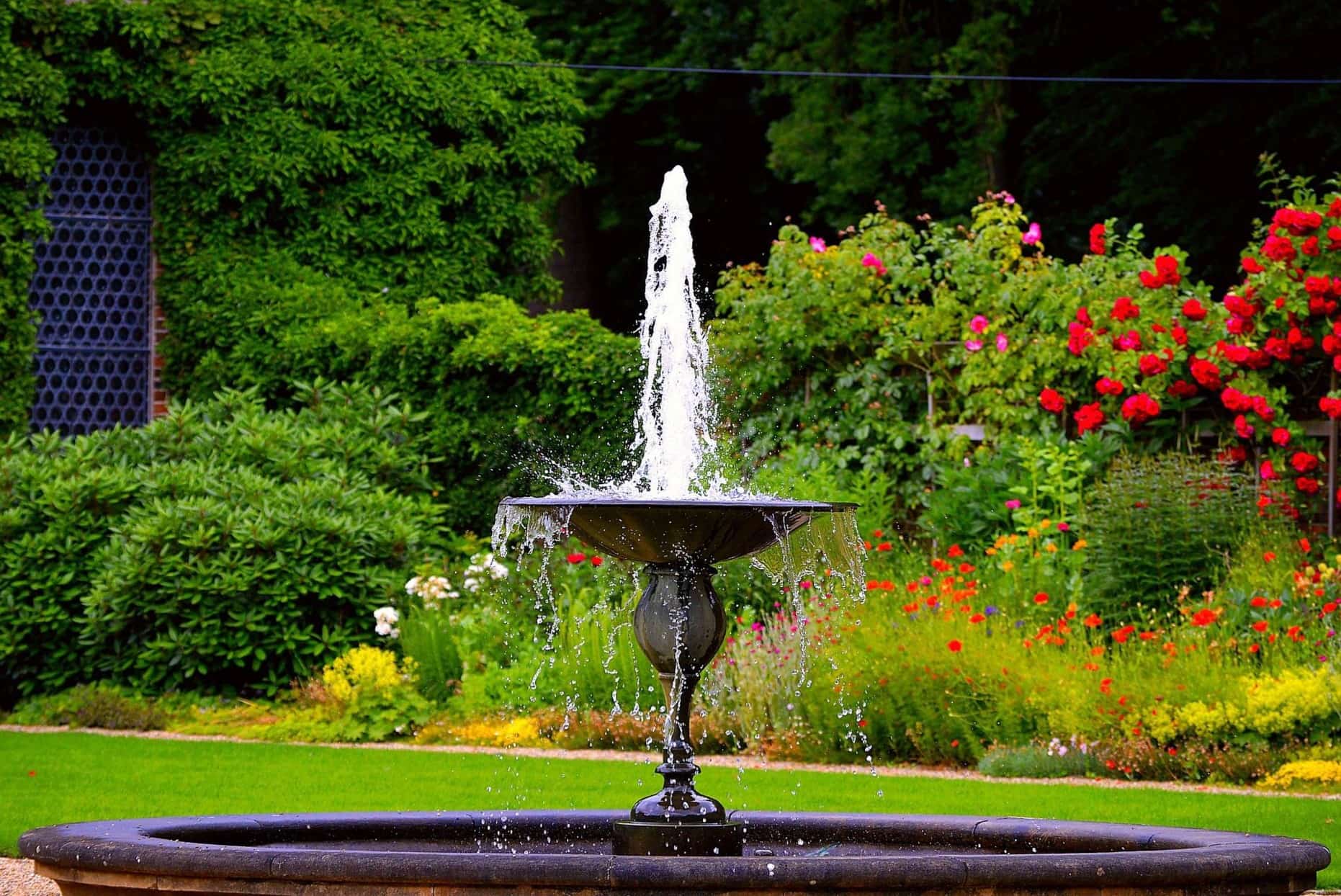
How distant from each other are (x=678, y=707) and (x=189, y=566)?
6.94m

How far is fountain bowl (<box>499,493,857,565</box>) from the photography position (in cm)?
515

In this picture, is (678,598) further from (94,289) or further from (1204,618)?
(94,289)

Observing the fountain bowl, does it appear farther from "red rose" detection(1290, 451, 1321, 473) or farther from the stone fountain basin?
"red rose" detection(1290, 451, 1321, 473)

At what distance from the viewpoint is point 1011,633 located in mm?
10281

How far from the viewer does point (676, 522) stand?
5.20 m

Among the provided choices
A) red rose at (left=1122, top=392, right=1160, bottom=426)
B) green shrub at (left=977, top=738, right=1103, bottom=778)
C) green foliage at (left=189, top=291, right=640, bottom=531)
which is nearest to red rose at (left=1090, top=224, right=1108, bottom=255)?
red rose at (left=1122, top=392, right=1160, bottom=426)

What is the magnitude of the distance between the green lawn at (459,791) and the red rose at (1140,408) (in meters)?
4.01

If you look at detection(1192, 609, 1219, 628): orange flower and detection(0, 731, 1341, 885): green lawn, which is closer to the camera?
detection(0, 731, 1341, 885): green lawn

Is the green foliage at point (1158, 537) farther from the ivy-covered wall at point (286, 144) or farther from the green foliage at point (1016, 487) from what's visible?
the ivy-covered wall at point (286, 144)

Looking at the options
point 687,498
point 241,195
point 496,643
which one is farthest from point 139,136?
point 687,498

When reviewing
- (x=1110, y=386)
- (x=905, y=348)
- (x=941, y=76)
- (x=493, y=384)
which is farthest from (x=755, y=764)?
(x=941, y=76)

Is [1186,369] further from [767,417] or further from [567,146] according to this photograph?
[567,146]

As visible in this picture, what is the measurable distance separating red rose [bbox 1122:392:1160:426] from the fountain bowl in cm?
703

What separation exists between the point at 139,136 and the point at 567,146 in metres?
3.81
